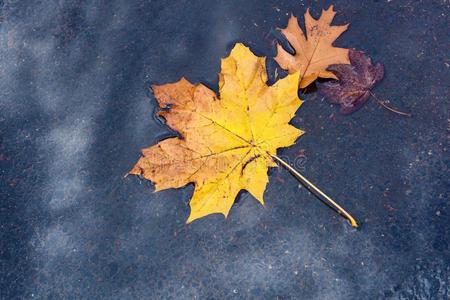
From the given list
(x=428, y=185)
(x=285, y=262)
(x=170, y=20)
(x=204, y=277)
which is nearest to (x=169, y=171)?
(x=204, y=277)

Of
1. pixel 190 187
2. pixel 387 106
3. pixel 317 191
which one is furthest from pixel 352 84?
pixel 190 187

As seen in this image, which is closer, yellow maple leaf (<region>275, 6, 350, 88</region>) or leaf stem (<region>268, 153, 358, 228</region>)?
leaf stem (<region>268, 153, 358, 228</region>)

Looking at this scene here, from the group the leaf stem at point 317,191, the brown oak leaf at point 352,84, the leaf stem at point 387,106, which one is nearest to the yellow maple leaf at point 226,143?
the leaf stem at point 317,191

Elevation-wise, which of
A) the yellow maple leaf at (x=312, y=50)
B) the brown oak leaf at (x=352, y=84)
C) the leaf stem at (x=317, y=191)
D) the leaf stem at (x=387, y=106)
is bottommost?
the leaf stem at (x=317, y=191)

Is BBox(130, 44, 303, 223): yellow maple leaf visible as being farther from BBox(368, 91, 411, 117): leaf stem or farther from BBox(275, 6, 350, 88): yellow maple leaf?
BBox(368, 91, 411, 117): leaf stem

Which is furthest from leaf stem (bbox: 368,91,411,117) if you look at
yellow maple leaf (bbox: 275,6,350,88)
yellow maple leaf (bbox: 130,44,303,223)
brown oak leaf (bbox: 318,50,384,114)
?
yellow maple leaf (bbox: 130,44,303,223)

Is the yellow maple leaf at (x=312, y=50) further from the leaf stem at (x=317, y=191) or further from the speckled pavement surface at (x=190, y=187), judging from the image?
the leaf stem at (x=317, y=191)
